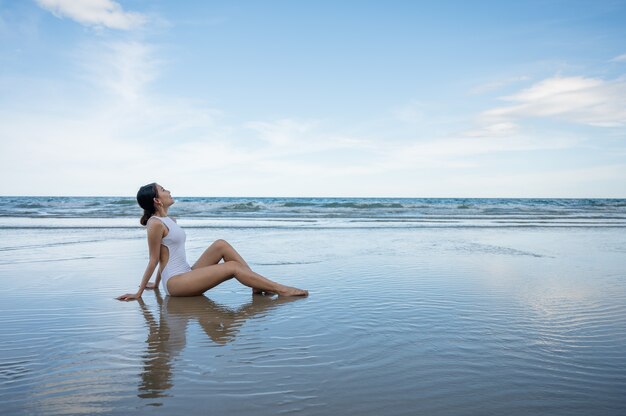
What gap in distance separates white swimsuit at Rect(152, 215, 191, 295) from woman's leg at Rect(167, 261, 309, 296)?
158 mm

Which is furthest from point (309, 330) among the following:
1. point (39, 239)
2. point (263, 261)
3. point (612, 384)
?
point (39, 239)

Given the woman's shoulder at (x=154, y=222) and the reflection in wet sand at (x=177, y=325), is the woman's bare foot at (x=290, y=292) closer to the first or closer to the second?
the reflection in wet sand at (x=177, y=325)

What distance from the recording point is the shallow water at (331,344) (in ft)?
8.34

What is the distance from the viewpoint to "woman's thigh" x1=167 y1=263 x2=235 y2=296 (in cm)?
538

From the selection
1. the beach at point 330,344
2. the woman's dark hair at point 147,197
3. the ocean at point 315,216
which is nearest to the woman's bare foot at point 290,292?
the beach at point 330,344

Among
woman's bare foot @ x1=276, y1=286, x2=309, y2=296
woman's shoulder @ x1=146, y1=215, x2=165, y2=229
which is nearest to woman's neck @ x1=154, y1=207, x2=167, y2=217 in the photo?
woman's shoulder @ x1=146, y1=215, x2=165, y2=229

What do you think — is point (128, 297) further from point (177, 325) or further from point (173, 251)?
point (177, 325)

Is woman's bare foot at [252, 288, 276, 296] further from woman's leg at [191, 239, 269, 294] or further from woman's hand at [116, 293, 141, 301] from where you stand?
woman's hand at [116, 293, 141, 301]

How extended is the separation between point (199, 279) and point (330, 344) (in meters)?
2.44

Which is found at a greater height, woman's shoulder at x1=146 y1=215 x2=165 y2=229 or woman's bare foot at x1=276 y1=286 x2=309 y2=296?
woman's shoulder at x1=146 y1=215 x2=165 y2=229

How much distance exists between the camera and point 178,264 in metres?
5.66

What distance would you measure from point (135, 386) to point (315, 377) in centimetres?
111

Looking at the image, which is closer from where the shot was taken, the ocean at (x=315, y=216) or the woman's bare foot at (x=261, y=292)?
the woman's bare foot at (x=261, y=292)

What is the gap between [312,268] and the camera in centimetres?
751
